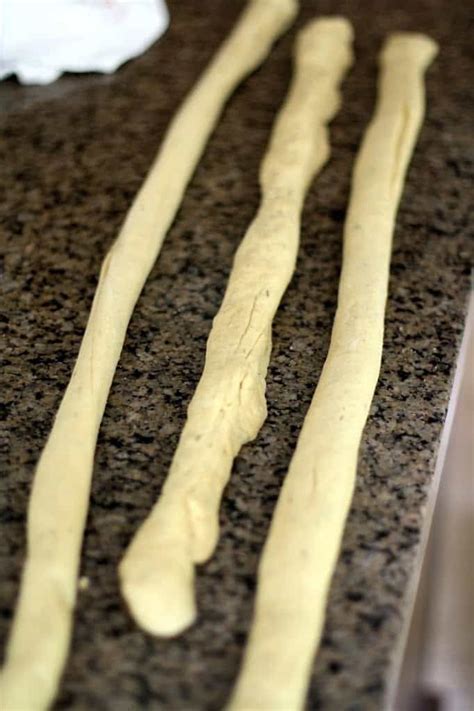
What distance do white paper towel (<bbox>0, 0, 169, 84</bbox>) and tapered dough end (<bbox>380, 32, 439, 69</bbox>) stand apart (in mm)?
317

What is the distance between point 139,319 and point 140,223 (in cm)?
12

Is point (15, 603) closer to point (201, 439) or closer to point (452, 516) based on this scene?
point (201, 439)

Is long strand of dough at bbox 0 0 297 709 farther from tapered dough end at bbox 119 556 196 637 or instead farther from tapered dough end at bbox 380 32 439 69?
tapered dough end at bbox 380 32 439 69

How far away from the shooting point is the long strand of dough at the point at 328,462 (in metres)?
0.64

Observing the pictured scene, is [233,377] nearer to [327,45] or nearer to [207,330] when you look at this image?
[207,330]

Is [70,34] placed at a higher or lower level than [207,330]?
higher

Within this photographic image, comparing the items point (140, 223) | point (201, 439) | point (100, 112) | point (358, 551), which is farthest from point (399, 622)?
point (100, 112)

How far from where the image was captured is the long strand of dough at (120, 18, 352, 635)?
684 millimetres

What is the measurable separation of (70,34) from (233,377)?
590 mm

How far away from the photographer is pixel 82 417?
2.60ft

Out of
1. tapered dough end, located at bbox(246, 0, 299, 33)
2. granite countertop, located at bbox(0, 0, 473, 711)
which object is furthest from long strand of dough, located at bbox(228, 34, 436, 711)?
tapered dough end, located at bbox(246, 0, 299, 33)

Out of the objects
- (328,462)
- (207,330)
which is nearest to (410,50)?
(207,330)

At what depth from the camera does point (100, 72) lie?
1.26 meters

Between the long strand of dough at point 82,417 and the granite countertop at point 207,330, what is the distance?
0.07ft
